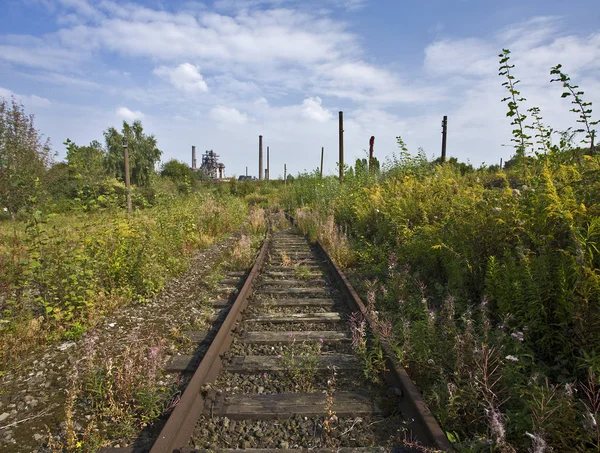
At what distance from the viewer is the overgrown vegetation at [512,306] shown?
89.0 inches

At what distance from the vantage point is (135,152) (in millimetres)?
44219

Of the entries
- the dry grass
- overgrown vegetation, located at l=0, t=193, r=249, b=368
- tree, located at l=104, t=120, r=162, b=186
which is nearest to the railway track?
overgrown vegetation, located at l=0, t=193, r=249, b=368

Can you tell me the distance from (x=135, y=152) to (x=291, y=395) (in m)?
46.7

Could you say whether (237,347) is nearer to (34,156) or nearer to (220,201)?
(220,201)

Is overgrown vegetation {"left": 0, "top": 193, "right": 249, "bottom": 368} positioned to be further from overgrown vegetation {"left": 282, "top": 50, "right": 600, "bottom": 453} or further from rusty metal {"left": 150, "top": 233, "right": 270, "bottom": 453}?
overgrown vegetation {"left": 282, "top": 50, "right": 600, "bottom": 453}

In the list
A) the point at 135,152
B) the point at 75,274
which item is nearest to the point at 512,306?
the point at 75,274

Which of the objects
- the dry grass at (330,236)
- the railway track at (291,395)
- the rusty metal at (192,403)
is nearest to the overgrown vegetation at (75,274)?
the railway track at (291,395)

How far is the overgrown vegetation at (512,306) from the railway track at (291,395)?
22cm

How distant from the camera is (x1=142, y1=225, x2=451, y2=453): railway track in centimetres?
236

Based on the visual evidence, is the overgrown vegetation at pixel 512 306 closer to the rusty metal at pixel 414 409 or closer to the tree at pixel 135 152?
the rusty metal at pixel 414 409

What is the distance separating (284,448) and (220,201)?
13.0 m

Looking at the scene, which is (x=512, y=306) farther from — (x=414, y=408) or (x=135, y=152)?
(x=135, y=152)

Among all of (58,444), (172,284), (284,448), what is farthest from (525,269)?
(172,284)

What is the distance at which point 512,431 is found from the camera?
2.32 meters
